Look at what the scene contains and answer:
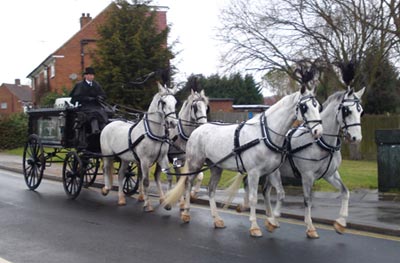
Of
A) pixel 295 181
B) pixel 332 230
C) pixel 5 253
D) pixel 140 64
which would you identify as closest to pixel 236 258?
pixel 332 230

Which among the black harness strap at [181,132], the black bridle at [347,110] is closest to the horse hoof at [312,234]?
the black bridle at [347,110]

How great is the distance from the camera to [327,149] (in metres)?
8.00

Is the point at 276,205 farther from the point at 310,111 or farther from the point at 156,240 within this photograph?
the point at 156,240

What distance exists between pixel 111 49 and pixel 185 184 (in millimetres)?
13945

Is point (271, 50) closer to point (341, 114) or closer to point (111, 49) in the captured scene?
point (111, 49)

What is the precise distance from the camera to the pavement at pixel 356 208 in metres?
8.49

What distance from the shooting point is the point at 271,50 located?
2750cm

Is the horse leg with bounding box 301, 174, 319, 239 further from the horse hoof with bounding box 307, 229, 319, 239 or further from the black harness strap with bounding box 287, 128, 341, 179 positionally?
the black harness strap with bounding box 287, 128, 341, 179

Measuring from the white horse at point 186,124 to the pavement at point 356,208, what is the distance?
3.29 ft

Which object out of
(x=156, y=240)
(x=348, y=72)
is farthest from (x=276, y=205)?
(x=348, y=72)

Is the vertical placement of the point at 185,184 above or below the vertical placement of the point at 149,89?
below

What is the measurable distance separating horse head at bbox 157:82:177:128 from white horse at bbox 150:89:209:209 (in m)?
1.24

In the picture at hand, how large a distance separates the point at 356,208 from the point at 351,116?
2.80m

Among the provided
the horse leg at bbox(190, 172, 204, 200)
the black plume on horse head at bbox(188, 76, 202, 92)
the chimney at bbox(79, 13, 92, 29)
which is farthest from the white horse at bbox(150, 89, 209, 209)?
the chimney at bbox(79, 13, 92, 29)
